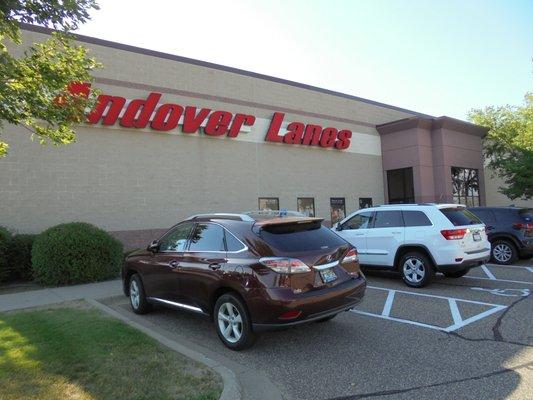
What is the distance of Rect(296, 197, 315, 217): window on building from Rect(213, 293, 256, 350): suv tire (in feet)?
45.4

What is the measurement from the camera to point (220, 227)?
→ 21.7 ft

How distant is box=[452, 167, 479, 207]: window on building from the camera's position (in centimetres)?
2431

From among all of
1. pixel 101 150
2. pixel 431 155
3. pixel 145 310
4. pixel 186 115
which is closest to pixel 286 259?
pixel 145 310

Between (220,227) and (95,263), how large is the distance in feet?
19.1

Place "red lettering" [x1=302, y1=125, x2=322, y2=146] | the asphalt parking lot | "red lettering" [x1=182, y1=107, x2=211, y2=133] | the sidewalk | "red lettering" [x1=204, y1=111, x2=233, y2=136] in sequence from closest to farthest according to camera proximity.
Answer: the asphalt parking lot, the sidewalk, "red lettering" [x1=182, y1=107, x2=211, y2=133], "red lettering" [x1=204, y1=111, x2=233, y2=136], "red lettering" [x1=302, y1=125, x2=322, y2=146]

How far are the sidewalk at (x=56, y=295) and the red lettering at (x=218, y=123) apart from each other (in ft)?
24.8

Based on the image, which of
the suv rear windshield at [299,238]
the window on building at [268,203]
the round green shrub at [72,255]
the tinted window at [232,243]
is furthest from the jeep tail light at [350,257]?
the window on building at [268,203]

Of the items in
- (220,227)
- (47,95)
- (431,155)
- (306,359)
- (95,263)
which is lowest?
(306,359)

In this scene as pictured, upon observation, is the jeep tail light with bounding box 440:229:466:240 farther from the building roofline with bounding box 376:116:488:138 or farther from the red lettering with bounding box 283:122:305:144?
the building roofline with bounding box 376:116:488:138

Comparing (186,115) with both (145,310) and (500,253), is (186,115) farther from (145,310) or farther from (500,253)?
(500,253)

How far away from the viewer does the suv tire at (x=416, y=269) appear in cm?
969

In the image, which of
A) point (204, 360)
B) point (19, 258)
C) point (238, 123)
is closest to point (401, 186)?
point (238, 123)

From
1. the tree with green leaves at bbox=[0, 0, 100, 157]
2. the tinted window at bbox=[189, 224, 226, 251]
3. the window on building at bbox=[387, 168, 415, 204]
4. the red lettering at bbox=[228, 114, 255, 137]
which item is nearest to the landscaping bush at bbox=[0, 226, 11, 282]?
the tree with green leaves at bbox=[0, 0, 100, 157]

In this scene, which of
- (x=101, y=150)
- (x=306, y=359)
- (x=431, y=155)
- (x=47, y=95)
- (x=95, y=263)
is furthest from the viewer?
(x=431, y=155)
